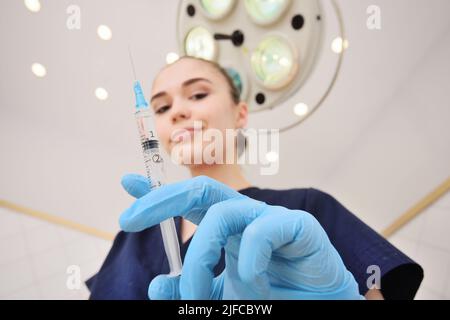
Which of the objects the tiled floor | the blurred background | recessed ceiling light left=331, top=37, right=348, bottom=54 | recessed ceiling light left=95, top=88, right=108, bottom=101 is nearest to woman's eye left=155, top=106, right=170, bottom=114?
the blurred background

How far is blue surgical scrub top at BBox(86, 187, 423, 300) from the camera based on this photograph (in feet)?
1.84

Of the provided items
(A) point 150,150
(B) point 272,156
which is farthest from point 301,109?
(A) point 150,150

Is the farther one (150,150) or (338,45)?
(338,45)

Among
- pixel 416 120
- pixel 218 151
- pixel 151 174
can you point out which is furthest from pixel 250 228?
pixel 416 120

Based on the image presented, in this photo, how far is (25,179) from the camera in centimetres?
104

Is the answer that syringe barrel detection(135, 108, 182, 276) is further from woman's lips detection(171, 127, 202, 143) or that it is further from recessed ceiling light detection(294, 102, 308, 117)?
recessed ceiling light detection(294, 102, 308, 117)

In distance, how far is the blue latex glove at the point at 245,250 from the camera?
0.34m

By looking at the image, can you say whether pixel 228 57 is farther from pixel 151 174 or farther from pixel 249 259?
pixel 249 259

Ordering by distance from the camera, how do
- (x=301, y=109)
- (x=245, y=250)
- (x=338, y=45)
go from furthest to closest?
1. (x=301, y=109)
2. (x=338, y=45)
3. (x=245, y=250)

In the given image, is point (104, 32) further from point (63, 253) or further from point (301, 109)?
point (63, 253)

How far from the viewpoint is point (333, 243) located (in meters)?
0.65

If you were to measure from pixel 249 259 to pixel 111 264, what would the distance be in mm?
643

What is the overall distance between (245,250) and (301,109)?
2.48 ft

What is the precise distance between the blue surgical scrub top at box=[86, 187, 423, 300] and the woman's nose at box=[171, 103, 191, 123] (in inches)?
9.8
